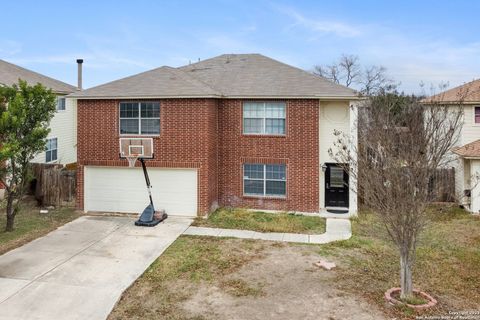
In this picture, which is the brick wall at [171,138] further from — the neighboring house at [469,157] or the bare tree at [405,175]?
the neighboring house at [469,157]

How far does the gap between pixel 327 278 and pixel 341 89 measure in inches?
331

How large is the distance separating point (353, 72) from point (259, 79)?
36885mm

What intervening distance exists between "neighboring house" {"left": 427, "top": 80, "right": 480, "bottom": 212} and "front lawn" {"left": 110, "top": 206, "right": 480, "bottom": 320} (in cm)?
411

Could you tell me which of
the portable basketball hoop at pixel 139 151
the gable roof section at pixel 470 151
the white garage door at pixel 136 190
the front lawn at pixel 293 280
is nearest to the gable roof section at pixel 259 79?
the portable basketball hoop at pixel 139 151

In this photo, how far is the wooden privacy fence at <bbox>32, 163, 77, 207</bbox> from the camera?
16.2m

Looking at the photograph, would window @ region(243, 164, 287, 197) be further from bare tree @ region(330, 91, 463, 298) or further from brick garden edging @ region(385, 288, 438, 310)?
brick garden edging @ region(385, 288, 438, 310)

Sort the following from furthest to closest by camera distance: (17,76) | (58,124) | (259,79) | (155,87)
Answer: (58,124)
(17,76)
(259,79)
(155,87)

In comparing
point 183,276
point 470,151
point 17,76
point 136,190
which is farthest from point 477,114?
point 17,76

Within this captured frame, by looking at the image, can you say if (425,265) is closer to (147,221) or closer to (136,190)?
(147,221)

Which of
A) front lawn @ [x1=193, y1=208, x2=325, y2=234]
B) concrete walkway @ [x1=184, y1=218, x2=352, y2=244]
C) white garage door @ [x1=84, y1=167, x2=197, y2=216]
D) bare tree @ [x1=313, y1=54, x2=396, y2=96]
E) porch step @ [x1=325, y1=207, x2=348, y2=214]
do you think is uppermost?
bare tree @ [x1=313, y1=54, x2=396, y2=96]

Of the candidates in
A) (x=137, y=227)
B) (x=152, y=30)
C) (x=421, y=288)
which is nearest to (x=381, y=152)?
(x=421, y=288)

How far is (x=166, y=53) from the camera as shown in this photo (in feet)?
85.9

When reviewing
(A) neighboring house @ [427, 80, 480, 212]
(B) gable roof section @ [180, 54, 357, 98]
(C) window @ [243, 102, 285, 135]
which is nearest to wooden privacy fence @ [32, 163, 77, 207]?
(B) gable roof section @ [180, 54, 357, 98]

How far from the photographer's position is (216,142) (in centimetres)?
1591
